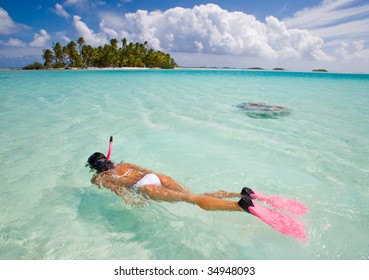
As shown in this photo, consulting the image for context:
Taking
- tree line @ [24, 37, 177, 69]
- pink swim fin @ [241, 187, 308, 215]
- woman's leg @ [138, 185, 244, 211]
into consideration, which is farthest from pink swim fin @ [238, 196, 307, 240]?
tree line @ [24, 37, 177, 69]

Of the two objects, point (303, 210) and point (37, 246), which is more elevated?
point (303, 210)

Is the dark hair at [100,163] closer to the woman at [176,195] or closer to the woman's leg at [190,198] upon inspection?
the woman at [176,195]

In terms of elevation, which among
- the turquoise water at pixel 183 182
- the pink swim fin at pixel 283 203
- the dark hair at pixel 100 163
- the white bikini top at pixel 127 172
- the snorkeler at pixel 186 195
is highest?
the dark hair at pixel 100 163

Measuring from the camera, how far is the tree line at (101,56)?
78062mm

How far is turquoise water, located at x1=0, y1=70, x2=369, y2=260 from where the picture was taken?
3191 mm

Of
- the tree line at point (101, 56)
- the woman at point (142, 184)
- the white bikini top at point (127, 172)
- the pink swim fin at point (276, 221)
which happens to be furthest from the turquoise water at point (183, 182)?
the tree line at point (101, 56)

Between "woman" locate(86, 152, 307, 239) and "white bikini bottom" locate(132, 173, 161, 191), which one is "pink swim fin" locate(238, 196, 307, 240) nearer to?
"woman" locate(86, 152, 307, 239)

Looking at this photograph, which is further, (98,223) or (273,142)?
(273,142)

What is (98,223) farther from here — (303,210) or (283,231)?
(303,210)

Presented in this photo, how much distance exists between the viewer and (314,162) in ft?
19.1

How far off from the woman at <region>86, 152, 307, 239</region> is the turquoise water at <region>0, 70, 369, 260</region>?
240 mm

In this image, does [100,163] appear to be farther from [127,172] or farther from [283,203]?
[283,203]

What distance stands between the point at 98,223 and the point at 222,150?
Result: 392cm

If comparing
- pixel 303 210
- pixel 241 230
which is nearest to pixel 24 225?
pixel 241 230
